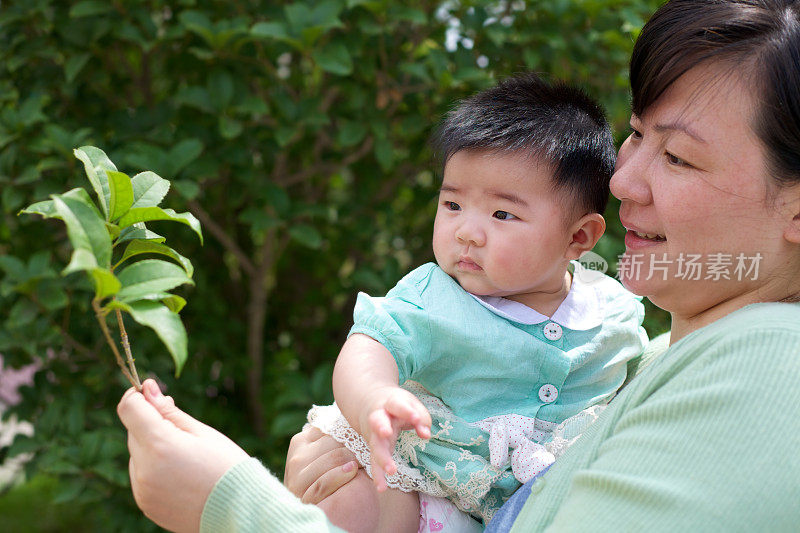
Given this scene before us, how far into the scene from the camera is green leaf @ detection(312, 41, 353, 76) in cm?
233

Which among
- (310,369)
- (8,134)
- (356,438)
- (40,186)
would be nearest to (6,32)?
(8,134)

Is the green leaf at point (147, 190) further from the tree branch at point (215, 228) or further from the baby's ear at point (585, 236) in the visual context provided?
the tree branch at point (215, 228)

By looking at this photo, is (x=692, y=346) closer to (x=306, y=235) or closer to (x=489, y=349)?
(x=489, y=349)

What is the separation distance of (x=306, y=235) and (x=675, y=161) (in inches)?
65.2

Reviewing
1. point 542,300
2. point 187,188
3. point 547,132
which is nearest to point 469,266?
point 542,300

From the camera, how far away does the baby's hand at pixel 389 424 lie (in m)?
1.02

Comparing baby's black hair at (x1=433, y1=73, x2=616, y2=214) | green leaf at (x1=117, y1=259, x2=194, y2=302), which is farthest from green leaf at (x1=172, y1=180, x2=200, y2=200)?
green leaf at (x1=117, y1=259, x2=194, y2=302)

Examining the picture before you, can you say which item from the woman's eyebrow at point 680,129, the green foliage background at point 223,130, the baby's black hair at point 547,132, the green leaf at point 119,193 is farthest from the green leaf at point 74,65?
the woman's eyebrow at point 680,129

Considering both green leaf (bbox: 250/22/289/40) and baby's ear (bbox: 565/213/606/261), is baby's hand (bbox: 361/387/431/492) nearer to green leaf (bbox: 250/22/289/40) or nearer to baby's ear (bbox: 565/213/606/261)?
baby's ear (bbox: 565/213/606/261)

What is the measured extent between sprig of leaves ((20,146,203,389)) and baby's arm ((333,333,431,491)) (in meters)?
0.28

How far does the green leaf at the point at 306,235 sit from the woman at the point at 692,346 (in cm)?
137

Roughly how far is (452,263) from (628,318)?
1.25 feet

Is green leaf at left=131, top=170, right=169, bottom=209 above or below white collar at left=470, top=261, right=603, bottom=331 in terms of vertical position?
above

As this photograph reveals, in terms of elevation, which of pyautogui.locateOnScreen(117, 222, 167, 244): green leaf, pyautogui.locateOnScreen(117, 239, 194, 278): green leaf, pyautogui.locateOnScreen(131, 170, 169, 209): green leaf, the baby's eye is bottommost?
the baby's eye
